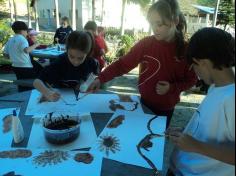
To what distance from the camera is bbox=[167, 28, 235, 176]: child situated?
0.93m

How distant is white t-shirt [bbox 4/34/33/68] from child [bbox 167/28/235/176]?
152 inches

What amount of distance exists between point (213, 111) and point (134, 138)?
56 centimetres

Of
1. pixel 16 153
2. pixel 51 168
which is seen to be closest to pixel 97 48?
pixel 16 153

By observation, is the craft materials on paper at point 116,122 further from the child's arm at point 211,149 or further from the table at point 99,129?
the child's arm at point 211,149

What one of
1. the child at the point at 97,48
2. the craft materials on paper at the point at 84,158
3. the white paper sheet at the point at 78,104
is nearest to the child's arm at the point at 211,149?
the craft materials on paper at the point at 84,158

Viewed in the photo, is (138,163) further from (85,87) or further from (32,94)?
(32,94)

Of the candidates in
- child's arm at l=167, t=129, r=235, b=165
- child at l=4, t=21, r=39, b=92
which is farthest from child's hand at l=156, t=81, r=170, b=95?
child at l=4, t=21, r=39, b=92

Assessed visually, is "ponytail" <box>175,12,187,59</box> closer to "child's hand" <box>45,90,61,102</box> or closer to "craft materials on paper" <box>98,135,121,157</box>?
"craft materials on paper" <box>98,135,121,157</box>

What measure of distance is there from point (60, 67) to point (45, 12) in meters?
30.2

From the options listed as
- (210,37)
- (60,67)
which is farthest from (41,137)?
(210,37)

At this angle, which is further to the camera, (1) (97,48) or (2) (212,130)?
(1) (97,48)

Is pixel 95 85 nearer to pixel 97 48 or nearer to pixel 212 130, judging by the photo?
pixel 212 130

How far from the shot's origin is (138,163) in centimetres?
130

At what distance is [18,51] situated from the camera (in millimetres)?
4602
